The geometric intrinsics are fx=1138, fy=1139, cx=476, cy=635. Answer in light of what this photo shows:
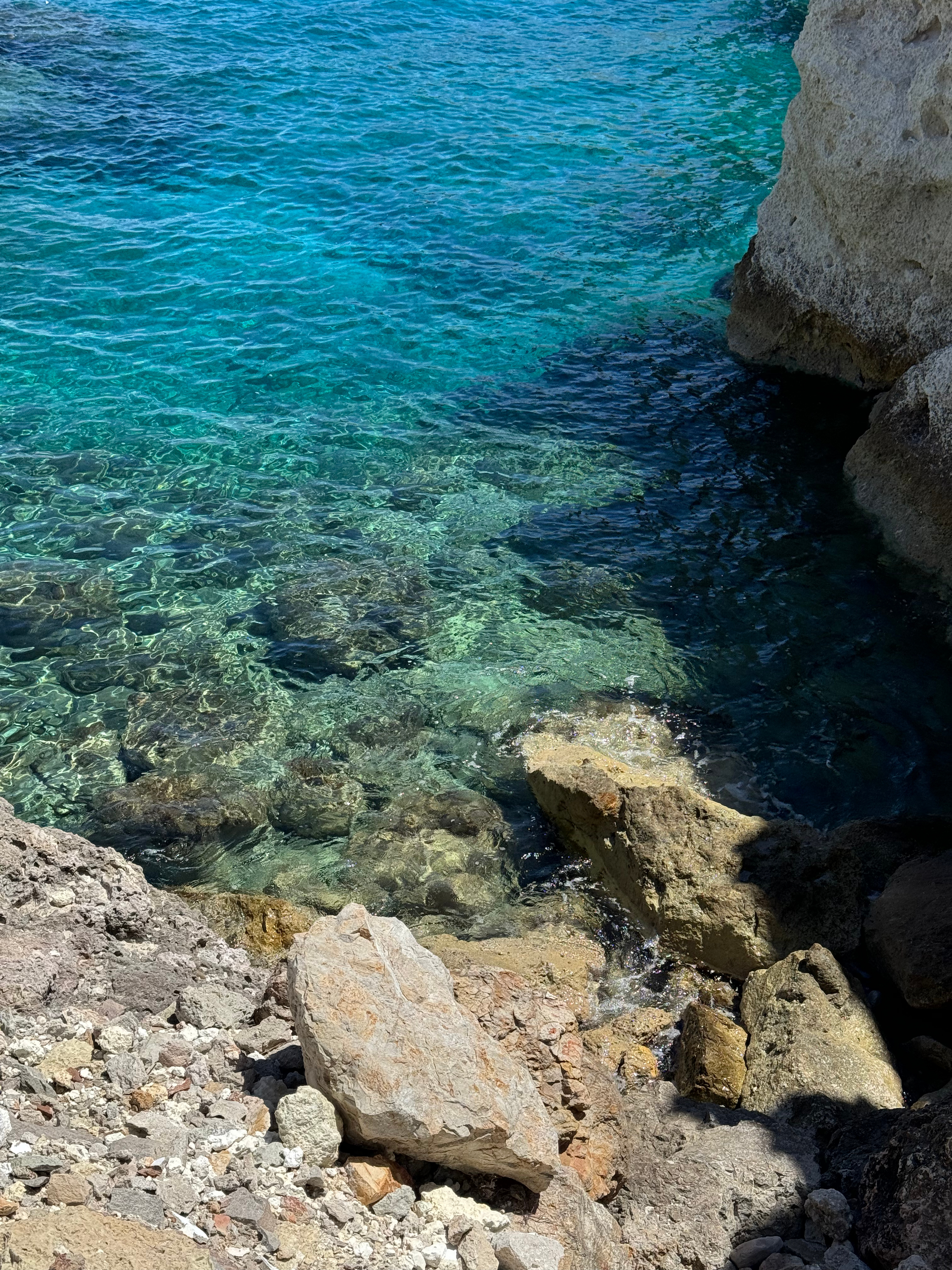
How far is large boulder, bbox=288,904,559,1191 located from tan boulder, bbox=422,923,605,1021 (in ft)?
4.85

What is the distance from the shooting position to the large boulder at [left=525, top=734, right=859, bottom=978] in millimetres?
6535

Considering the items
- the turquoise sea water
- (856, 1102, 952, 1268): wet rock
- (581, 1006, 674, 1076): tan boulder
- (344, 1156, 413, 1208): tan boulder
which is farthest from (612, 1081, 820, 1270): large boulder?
the turquoise sea water

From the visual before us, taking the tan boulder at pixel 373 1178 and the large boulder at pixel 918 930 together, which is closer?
the tan boulder at pixel 373 1178

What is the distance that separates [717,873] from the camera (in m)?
6.71

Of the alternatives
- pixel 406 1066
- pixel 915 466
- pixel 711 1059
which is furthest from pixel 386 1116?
pixel 915 466

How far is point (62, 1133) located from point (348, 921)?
1285mm

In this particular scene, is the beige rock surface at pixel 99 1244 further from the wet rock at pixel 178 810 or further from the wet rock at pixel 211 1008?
the wet rock at pixel 178 810

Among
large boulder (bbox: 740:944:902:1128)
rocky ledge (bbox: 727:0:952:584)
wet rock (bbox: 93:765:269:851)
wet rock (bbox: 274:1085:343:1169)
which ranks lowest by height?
wet rock (bbox: 93:765:269:851)

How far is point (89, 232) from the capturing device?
1608 centimetres

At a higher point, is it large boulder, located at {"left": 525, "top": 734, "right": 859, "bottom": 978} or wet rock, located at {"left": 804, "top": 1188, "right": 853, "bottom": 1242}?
wet rock, located at {"left": 804, "top": 1188, "right": 853, "bottom": 1242}

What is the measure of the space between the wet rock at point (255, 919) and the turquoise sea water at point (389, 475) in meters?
0.65

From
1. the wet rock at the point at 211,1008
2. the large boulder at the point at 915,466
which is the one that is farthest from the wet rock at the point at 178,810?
the large boulder at the point at 915,466

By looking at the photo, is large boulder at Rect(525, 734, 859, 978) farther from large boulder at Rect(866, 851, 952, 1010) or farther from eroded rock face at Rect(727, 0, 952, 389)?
eroded rock face at Rect(727, 0, 952, 389)

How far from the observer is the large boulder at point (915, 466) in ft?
32.5
